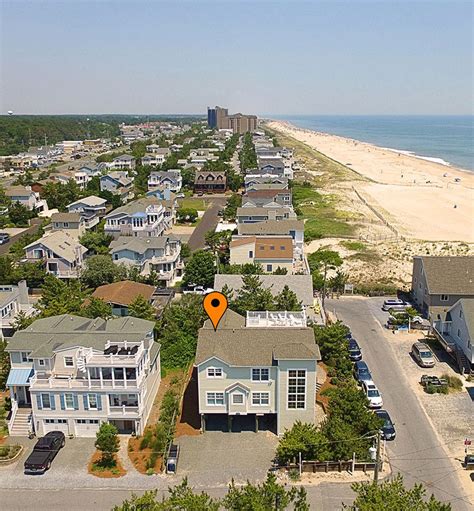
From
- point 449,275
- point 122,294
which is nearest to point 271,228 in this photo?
point 449,275

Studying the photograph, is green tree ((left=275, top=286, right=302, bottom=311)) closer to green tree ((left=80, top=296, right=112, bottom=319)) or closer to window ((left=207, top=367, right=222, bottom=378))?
window ((left=207, top=367, right=222, bottom=378))

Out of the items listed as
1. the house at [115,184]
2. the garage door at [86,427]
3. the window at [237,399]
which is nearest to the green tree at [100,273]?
the garage door at [86,427]

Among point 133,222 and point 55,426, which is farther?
point 133,222

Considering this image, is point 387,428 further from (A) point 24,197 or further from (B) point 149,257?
(A) point 24,197

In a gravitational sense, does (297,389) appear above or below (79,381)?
below

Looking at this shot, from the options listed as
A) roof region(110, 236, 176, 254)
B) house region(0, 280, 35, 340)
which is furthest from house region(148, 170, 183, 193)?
house region(0, 280, 35, 340)

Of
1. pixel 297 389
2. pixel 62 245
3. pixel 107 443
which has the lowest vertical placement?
pixel 107 443
